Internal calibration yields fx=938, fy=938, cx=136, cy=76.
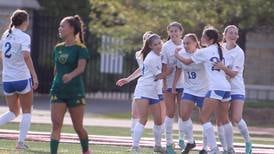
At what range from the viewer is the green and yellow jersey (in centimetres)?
1161

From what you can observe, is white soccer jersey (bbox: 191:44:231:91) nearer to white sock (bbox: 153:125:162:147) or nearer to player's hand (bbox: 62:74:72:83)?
white sock (bbox: 153:125:162:147)

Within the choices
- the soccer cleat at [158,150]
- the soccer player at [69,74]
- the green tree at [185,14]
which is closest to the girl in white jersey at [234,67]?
the soccer cleat at [158,150]

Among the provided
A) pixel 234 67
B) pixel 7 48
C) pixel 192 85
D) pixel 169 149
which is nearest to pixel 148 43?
pixel 192 85

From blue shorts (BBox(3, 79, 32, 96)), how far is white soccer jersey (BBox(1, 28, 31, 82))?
6 cm

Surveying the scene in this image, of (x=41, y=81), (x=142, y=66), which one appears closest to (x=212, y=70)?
(x=142, y=66)

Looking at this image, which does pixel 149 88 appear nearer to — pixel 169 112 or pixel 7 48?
pixel 169 112

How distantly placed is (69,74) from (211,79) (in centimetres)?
244

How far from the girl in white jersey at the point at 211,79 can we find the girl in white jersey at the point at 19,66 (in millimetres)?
2447

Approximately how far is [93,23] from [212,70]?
49.3 feet

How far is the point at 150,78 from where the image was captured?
44.7ft

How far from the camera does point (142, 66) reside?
45.7ft

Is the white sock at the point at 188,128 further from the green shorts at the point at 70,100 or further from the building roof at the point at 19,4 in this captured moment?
the building roof at the point at 19,4

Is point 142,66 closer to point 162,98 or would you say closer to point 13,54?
point 162,98

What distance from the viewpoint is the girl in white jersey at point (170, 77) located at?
46.3 ft
